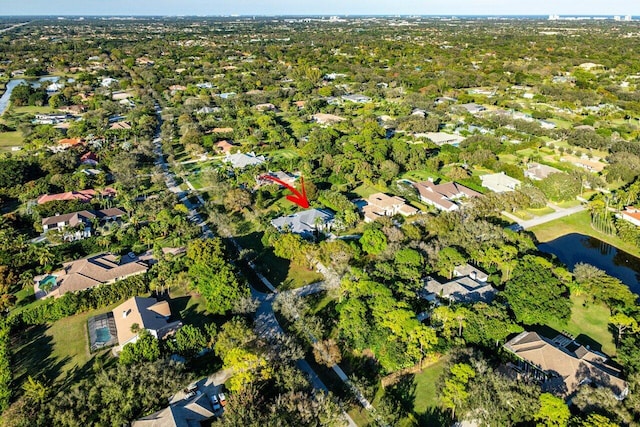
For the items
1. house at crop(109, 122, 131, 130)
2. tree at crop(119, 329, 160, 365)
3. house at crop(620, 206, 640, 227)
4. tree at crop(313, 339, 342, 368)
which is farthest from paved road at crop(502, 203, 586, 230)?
house at crop(109, 122, 131, 130)

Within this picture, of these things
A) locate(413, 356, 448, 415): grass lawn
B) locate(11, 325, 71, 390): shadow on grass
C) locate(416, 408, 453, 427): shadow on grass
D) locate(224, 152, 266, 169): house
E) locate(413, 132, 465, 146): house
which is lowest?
locate(11, 325, 71, 390): shadow on grass

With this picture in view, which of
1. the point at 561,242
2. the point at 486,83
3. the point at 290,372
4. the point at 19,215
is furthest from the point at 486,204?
the point at 486,83

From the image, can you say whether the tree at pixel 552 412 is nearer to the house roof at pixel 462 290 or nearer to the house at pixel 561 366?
the house at pixel 561 366

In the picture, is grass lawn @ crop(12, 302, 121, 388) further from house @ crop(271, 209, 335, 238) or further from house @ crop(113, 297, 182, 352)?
house @ crop(271, 209, 335, 238)

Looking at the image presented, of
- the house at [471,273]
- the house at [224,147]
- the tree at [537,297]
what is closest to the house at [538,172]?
the house at [471,273]

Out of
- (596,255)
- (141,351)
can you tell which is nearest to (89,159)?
(141,351)
